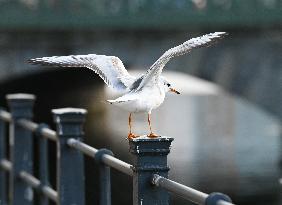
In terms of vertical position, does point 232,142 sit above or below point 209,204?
below

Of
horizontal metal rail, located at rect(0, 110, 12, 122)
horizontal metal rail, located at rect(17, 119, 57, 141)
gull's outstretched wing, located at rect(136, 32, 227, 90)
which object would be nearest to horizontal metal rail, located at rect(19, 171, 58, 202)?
horizontal metal rail, located at rect(17, 119, 57, 141)

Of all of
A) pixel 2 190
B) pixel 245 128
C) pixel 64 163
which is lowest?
pixel 245 128

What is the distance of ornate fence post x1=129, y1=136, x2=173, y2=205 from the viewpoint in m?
4.42

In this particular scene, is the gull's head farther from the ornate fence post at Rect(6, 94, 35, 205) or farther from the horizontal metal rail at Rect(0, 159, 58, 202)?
the ornate fence post at Rect(6, 94, 35, 205)

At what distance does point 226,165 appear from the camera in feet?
74.9

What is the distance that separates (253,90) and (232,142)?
8378 millimetres

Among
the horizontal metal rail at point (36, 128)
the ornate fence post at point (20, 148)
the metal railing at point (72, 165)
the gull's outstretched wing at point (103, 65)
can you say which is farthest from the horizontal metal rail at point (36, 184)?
the gull's outstretched wing at point (103, 65)

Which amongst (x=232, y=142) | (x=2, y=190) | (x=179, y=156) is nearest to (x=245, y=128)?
(x=232, y=142)

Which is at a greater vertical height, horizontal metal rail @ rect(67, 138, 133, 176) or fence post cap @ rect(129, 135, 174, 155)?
fence post cap @ rect(129, 135, 174, 155)

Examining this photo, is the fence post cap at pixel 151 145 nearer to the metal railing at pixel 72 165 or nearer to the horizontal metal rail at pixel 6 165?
the metal railing at pixel 72 165

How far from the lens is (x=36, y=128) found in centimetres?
→ 710

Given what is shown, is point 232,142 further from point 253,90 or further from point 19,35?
point 19,35

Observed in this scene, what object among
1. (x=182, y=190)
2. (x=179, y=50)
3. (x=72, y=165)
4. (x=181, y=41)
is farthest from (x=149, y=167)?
(x=181, y=41)

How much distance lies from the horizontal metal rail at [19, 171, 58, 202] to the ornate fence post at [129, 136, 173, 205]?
1972mm
